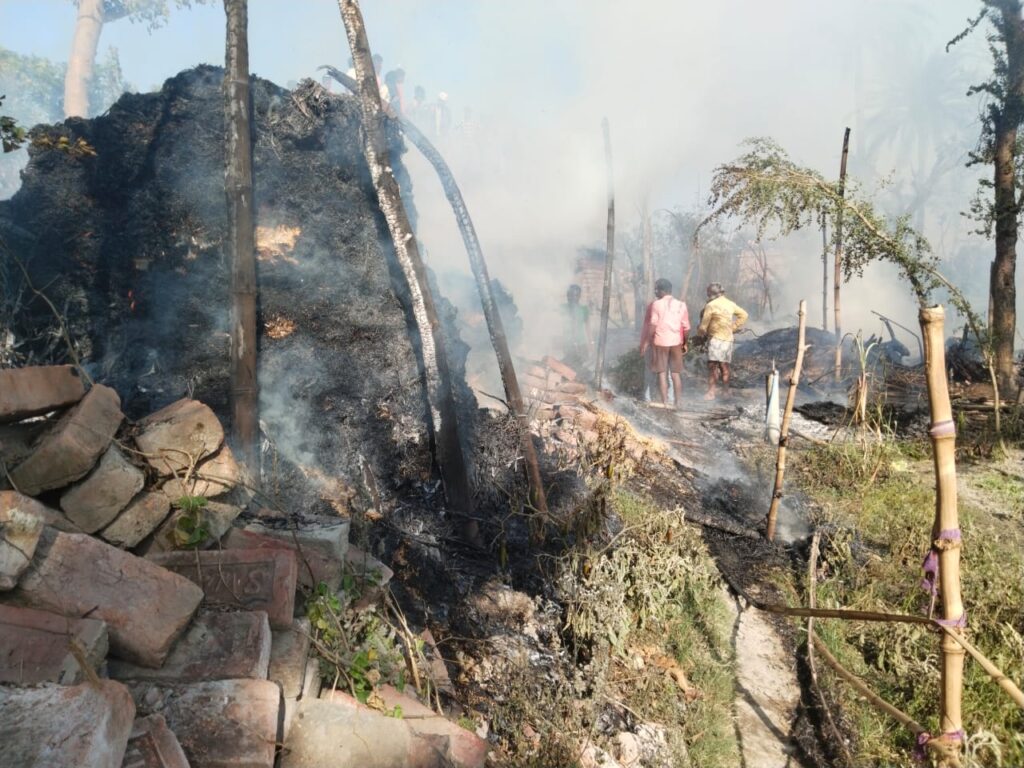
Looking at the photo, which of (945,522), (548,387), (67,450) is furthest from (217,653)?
(548,387)

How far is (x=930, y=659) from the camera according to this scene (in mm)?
3449

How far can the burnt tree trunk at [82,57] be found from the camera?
14906mm

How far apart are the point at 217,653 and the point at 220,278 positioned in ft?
10.4

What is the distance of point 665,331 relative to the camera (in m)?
8.94

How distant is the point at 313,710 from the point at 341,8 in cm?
481

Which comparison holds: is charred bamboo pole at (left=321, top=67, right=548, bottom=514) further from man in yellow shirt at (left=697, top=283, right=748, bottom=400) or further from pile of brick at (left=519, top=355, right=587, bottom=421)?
man in yellow shirt at (left=697, top=283, right=748, bottom=400)

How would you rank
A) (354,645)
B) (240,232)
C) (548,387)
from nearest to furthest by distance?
(354,645), (240,232), (548,387)

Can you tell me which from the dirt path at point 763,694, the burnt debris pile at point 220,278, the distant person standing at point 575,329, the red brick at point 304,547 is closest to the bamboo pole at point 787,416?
the dirt path at point 763,694

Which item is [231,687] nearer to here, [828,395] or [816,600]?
[816,600]

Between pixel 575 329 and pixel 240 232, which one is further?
pixel 575 329

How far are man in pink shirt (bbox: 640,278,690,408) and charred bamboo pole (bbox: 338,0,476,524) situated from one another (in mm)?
4738

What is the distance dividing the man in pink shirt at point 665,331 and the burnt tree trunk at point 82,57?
14595mm

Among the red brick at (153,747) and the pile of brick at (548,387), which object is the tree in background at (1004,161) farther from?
the red brick at (153,747)

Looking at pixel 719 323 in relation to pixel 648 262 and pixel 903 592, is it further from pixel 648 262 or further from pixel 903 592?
Answer: pixel 648 262
